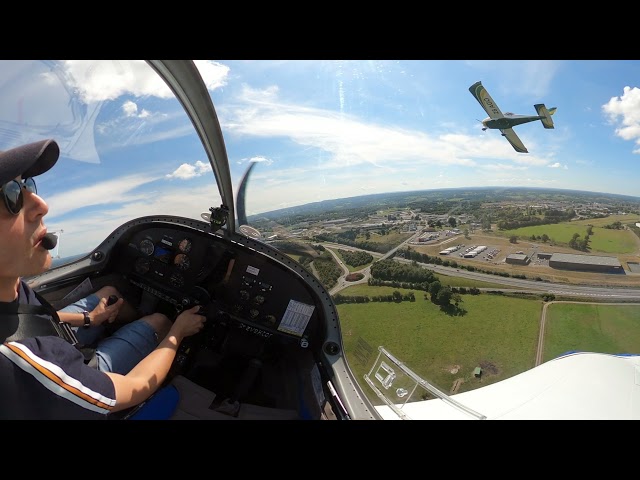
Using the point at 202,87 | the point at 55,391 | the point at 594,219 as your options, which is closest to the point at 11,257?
the point at 55,391

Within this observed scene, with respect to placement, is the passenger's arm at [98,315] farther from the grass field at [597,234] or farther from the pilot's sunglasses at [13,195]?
the grass field at [597,234]

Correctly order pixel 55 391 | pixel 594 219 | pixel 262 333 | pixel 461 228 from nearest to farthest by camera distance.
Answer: pixel 55 391, pixel 262 333, pixel 594 219, pixel 461 228

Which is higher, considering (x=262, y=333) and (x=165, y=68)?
(x=165, y=68)

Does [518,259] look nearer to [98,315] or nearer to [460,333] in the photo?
[460,333]

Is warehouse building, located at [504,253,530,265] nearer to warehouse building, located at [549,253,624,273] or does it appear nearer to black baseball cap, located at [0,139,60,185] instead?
warehouse building, located at [549,253,624,273]

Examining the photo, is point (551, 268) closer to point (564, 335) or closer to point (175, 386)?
point (564, 335)

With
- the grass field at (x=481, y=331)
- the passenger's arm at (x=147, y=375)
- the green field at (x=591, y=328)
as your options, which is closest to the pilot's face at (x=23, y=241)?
the passenger's arm at (x=147, y=375)

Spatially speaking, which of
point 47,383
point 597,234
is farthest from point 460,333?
point 47,383
